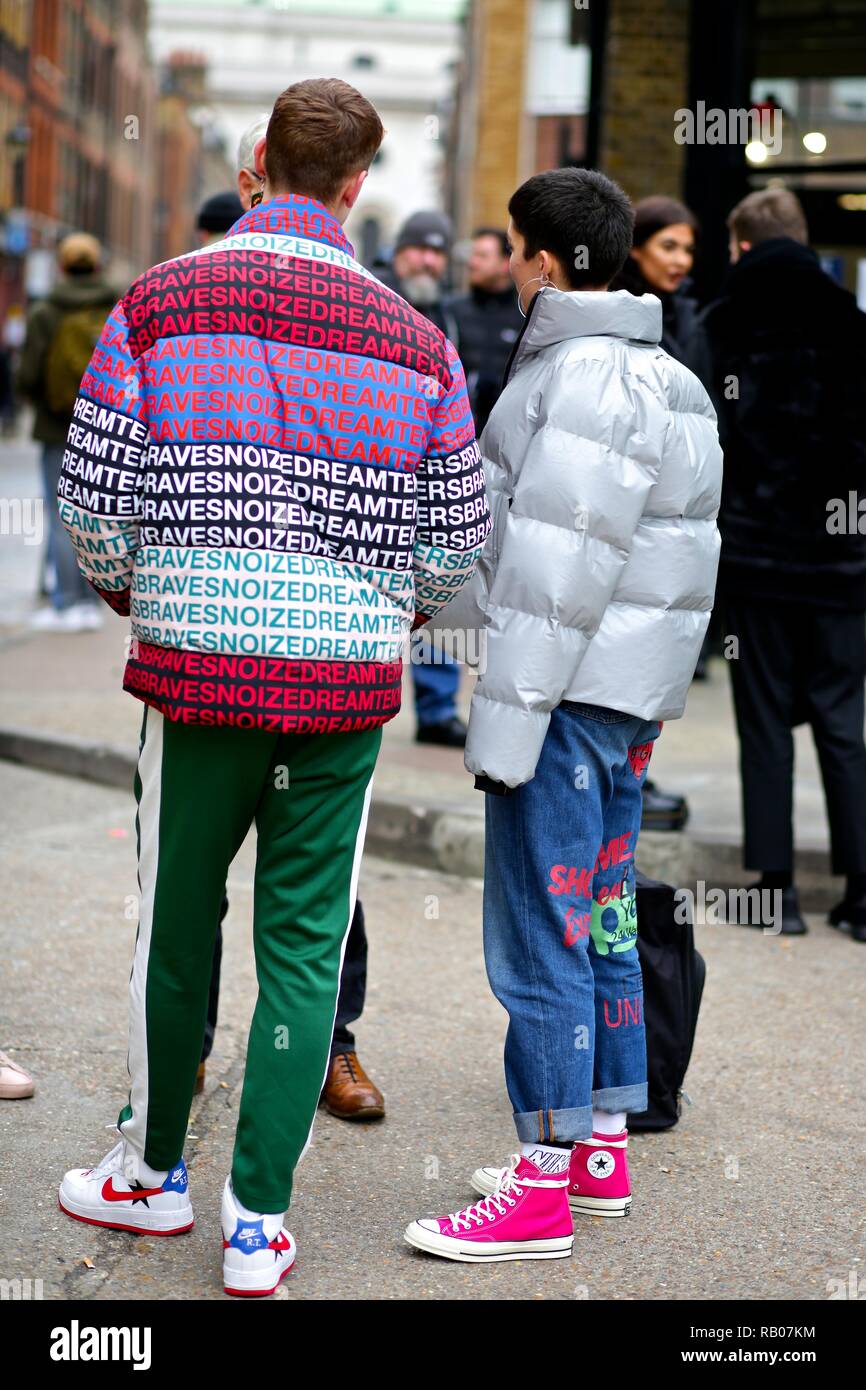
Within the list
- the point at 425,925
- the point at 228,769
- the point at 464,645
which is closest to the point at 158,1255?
the point at 228,769

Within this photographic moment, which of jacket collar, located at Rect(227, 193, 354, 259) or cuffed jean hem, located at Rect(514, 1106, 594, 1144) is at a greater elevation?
jacket collar, located at Rect(227, 193, 354, 259)

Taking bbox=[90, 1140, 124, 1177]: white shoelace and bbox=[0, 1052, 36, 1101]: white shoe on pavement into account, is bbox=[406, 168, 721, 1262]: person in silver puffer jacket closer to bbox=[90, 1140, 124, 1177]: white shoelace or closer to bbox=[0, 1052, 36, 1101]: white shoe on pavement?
bbox=[90, 1140, 124, 1177]: white shoelace

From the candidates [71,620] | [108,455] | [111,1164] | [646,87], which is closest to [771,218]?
[108,455]

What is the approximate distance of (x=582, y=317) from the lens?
317cm

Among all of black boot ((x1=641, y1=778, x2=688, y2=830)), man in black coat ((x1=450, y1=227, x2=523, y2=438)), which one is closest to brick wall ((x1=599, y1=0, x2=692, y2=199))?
A: man in black coat ((x1=450, y1=227, x2=523, y2=438))

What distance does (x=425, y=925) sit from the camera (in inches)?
215

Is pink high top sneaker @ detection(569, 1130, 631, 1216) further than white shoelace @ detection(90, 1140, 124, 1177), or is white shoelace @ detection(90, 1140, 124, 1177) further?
pink high top sneaker @ detection(569, 1130, 631, 1216)

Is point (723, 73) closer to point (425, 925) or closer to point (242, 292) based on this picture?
point (425, 925)

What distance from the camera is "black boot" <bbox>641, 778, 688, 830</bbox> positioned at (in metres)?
5.95

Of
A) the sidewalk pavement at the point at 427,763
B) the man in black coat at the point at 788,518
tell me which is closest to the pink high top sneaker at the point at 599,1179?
the man in black coat at the point at 788,518

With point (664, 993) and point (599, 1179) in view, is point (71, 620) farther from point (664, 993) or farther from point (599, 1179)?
point (599, 1179)

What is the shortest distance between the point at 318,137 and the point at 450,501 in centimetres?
64

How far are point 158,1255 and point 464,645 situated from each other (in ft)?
4.32

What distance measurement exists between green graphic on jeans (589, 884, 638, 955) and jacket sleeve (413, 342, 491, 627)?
2.51 ft
